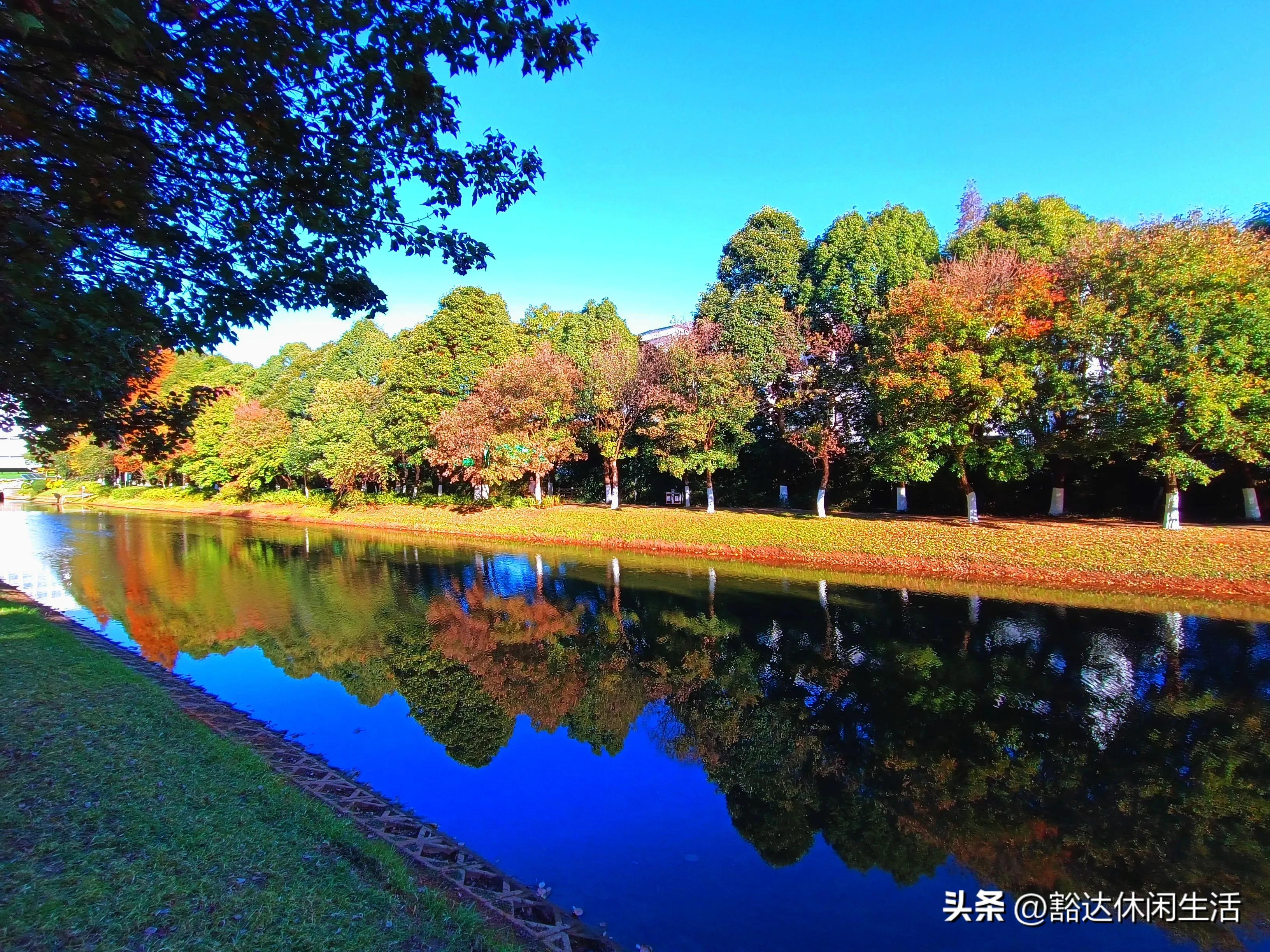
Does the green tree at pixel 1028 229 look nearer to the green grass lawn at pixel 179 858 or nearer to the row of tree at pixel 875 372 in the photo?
the row of tree at pixel 875 372

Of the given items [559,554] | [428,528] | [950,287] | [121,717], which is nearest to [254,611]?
[121,717]

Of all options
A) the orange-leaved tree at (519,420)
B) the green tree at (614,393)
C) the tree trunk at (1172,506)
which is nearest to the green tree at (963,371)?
the tree trunk at (1172,506)

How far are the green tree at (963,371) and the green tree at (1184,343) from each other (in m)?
1.98

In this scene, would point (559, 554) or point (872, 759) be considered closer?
point (872, 759)

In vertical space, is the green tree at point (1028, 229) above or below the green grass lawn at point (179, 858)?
above

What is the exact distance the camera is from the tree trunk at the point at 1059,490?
22750 mm

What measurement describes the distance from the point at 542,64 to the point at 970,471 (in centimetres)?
2570

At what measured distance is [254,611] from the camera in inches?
669

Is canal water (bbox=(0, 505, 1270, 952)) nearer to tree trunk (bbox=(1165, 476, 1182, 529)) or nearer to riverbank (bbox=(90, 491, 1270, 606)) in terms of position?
riverbank (bbox=(90, 491, 1270, 606))

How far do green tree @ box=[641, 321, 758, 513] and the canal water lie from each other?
10.3m

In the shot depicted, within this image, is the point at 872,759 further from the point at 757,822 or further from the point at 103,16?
the point at 103,16

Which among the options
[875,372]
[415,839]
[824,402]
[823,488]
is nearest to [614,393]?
[824,402]

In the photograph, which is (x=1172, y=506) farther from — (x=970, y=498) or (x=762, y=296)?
(x=762, y=296)

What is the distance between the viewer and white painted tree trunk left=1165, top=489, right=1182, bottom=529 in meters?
18.3
